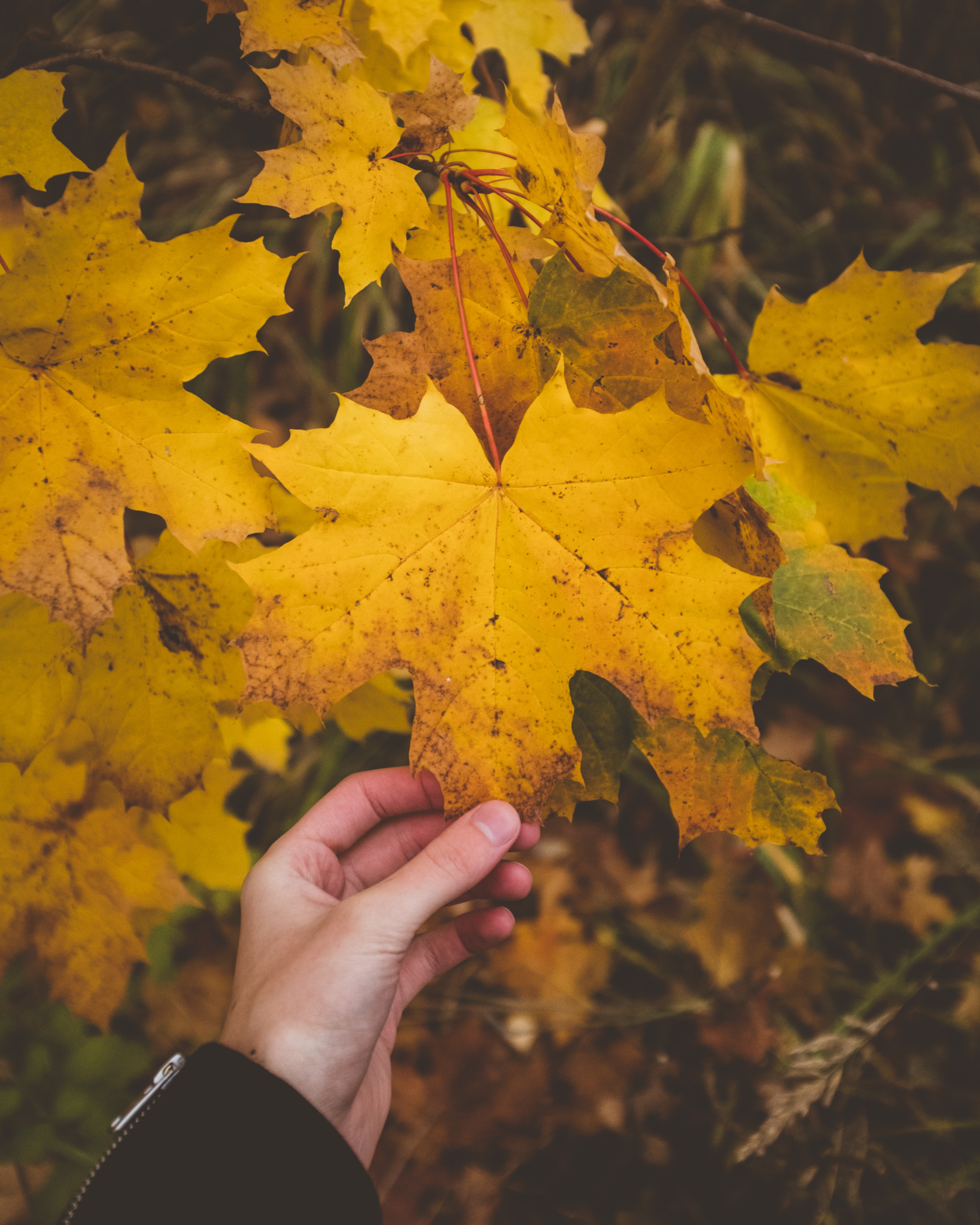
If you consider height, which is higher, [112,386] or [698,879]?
[112,386]

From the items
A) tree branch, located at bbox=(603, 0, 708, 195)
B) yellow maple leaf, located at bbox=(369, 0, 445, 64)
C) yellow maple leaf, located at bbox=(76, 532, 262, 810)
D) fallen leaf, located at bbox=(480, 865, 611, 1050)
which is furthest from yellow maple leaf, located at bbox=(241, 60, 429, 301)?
fallen leaf, located at bbox=(480, 865, 611, 1050)

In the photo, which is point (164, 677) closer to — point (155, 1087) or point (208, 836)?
point (208, 836)

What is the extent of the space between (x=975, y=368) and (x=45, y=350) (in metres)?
0.92

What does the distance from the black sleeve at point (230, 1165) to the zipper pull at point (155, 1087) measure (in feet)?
0.09

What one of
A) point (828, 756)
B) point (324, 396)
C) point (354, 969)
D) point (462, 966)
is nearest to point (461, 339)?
point (354, 969)

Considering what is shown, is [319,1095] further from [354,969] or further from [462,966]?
[462,966]

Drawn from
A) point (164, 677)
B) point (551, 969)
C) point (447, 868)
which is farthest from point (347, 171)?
point (551, 969)

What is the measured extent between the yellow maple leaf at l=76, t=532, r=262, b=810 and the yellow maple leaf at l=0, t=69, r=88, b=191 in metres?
0.38

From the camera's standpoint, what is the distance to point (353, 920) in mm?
701

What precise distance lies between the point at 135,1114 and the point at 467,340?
88 cm

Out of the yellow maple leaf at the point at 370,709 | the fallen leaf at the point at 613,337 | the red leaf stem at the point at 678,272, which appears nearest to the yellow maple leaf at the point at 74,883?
the yellow maple leaf at the point at 370,709

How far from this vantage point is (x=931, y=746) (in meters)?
1.75

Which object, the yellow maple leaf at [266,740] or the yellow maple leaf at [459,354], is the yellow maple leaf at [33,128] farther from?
the yellow maple leaf at [266,740]

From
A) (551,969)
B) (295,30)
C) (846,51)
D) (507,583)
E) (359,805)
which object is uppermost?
(846,51)
